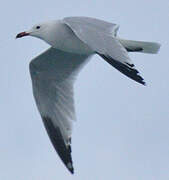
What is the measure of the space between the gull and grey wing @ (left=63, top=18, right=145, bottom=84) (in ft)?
0.04

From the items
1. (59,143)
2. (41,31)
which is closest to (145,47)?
(41,31)

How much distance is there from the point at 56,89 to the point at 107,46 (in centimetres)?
238

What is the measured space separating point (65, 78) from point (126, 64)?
8.94ft

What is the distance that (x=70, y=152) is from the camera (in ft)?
33.6

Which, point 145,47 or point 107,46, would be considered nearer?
point 107,46

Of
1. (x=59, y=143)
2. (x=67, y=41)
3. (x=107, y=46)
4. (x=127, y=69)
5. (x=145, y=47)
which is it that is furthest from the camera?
(x=59, y=143)

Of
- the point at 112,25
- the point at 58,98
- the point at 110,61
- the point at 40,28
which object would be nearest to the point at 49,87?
the point at 58,98

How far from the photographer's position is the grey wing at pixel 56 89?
10453 millimetres

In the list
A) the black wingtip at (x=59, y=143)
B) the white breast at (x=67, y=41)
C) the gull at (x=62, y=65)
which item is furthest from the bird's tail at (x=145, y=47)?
the black wingtip at (x=59, y=143)

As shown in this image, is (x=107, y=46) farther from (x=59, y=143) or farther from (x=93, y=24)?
(x=59, y=143)

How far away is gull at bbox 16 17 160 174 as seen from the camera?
31.0ft

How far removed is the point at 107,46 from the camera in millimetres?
8539

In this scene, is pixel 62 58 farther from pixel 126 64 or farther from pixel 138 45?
pixel 126 64

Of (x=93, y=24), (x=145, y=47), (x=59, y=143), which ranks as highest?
(x=93, y=24)
